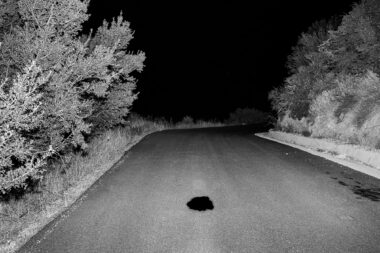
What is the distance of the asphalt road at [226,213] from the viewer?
455 cm

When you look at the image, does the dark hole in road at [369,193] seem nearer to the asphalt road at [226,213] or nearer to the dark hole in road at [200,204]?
the asphalt road at [226,213]

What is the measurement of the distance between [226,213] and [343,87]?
33.6 feet

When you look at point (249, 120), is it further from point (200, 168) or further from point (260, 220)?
point (260, 220)

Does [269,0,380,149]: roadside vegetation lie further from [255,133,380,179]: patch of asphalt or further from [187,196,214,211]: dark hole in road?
[187,196,214,211]: dark hole in road

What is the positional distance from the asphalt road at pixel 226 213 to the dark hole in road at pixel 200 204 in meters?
0.10

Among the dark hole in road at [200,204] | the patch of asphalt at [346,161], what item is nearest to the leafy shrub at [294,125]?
the patch of asphalt at [346,161]

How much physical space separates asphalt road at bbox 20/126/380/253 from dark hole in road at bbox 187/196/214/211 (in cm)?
10

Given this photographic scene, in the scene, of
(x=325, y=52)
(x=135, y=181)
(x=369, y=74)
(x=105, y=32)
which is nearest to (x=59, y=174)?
(x=135, y=181)

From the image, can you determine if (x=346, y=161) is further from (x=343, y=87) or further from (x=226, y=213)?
(x=226, y=213)

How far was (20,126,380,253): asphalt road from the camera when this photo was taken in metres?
4.55

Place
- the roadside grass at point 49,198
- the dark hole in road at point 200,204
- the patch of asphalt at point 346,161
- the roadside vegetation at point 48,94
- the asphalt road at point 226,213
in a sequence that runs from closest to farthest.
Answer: the asphalt road at point 226,213 < the roadside grass at point 49,198 < the dark hole in road at point 200,204 < the roadside vegetation at point 48,94 < the patch of asphalt at point 346,161

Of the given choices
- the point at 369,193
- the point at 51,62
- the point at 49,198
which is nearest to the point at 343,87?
the point at 369,193

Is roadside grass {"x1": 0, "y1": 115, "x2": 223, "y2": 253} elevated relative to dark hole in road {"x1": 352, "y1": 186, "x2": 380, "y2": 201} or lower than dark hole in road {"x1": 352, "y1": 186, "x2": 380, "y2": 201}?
lower

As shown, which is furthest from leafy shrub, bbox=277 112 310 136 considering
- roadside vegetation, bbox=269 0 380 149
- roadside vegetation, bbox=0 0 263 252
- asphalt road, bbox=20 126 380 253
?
roadside vegetation, bbox=0 0 263 252
